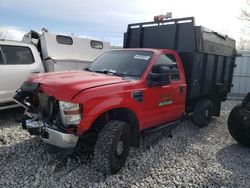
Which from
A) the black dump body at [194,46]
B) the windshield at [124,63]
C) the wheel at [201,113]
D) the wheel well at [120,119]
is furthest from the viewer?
the wheel at [201,113]

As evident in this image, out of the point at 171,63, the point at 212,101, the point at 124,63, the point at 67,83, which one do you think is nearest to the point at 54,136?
the point at 67,83

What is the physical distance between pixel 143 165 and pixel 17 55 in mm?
4274

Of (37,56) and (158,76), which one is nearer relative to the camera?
(158,76)

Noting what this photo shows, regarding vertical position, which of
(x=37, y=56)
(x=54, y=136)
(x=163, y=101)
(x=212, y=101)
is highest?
(x=37, y=56)

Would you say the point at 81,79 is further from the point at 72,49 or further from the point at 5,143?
the point at 72,49

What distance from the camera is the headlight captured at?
11.7 feet

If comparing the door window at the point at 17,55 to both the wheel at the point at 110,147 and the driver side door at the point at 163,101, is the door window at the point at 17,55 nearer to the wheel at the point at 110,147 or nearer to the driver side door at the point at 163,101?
the driver side door at the point at 163,101

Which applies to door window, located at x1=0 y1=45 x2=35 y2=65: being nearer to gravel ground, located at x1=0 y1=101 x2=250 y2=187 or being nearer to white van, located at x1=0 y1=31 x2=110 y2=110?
white van, located at x1=0 y1=31 x2=110 y2=110

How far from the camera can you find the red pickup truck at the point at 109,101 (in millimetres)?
3619

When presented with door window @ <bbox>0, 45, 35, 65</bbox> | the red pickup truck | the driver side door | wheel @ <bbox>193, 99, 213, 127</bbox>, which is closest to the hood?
the red pickup truck

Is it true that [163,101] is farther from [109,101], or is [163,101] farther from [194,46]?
[194,46]

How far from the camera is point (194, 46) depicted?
20.0ft

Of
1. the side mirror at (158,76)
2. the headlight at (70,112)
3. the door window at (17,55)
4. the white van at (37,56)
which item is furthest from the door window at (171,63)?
the door window at (17,55)

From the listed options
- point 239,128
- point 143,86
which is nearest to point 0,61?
point 143,86
